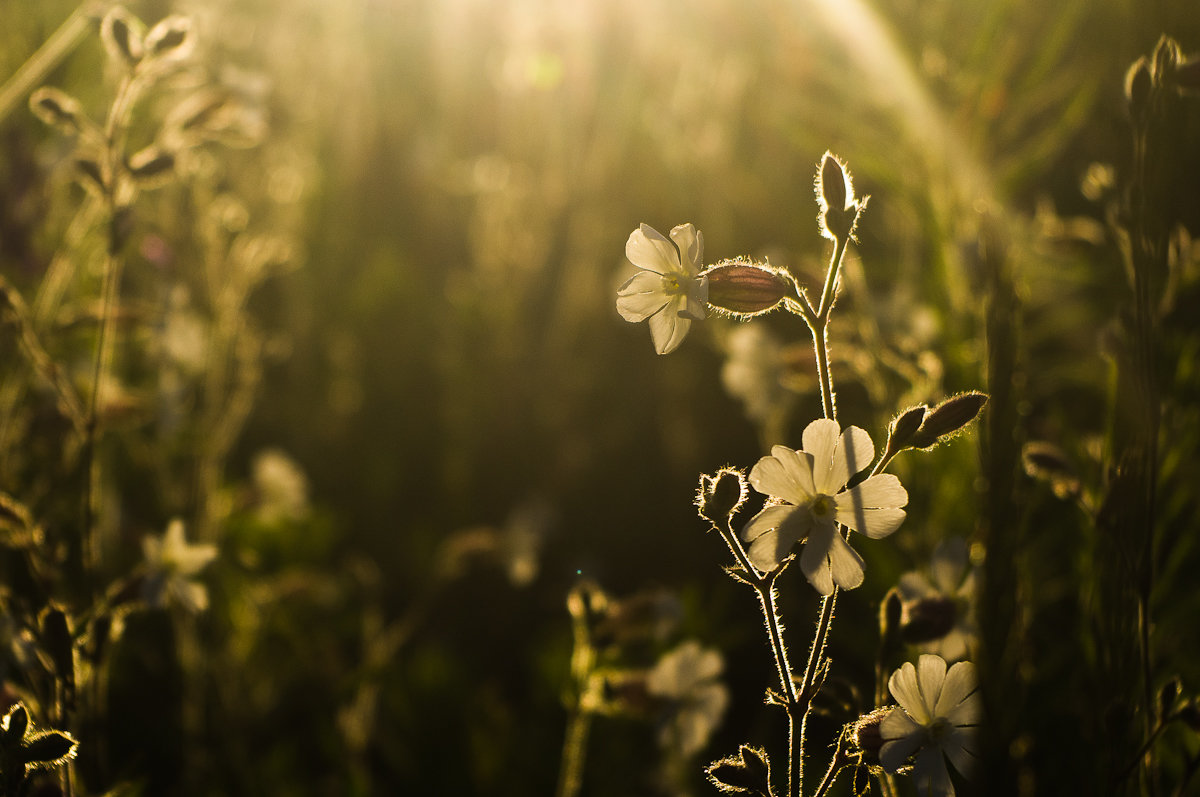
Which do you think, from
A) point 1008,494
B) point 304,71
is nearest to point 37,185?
point 1008,494

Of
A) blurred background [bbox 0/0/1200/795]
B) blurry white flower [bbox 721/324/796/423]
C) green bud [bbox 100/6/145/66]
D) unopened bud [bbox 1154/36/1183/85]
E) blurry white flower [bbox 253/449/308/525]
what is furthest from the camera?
blurry white flower [bbox 253/449/308/525]

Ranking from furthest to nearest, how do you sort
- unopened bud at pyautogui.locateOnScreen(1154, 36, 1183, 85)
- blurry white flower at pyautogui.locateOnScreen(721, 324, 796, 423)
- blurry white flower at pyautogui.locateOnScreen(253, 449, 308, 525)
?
blurry white flower at pyautogui.locateOnScreen(253, 449, 308, 525)
blurry white flower at pyautogui.locateOnScreen(721, 324, 796, 423)
unopened bud at pyautogui.locateOnScreen(1154, 36, 1183, 85)

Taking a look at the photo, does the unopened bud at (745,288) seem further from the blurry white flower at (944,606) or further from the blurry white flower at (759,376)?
the blurry white flower at (759,376)

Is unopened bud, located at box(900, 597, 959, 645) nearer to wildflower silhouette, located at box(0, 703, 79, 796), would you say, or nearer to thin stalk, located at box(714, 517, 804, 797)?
thin stalk, located at box(714, 517, 804, 797)

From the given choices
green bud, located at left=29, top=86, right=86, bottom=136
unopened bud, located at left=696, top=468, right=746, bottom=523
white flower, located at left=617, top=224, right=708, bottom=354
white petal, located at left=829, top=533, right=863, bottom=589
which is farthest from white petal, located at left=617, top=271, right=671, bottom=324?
green bud, located at left=29, top=86, right=86, bottom=136

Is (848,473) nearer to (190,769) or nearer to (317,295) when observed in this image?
(190,769)

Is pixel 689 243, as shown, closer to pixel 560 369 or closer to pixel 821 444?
pixel 821 444
